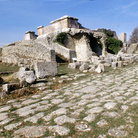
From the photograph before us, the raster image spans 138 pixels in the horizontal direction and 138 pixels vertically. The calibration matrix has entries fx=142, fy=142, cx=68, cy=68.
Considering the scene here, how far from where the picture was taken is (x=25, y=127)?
2.54 m

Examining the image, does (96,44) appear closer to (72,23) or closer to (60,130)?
(72,23)

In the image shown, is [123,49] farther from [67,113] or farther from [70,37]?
[67,113]

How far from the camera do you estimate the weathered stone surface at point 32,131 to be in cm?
227

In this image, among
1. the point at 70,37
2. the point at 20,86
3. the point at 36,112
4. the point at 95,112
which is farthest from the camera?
the point at 70,37

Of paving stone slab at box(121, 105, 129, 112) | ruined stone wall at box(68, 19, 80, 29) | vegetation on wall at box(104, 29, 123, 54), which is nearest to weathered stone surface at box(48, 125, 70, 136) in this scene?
paving stone slab at box(121, 105, 129, 112)

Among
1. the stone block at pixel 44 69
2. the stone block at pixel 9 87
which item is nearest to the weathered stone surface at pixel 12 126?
the stone block at pixel 9 87

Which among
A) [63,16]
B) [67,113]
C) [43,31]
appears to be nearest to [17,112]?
[67,113]

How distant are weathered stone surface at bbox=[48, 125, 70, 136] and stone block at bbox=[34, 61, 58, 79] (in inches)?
196

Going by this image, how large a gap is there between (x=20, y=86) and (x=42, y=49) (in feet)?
32.0

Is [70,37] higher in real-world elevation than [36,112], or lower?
higher

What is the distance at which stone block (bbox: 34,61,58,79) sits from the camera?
23.6ft

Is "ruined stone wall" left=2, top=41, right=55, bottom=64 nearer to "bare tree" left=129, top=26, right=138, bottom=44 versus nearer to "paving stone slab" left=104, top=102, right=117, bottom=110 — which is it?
"paving stone slab" left=104, top=102, right=117, bottom=110

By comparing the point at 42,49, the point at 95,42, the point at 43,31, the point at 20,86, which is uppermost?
the point at 43,31

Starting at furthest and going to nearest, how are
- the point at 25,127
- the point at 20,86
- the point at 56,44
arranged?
1. the point at 56,44
2. the point at 20,86
3. the point at 25,127
